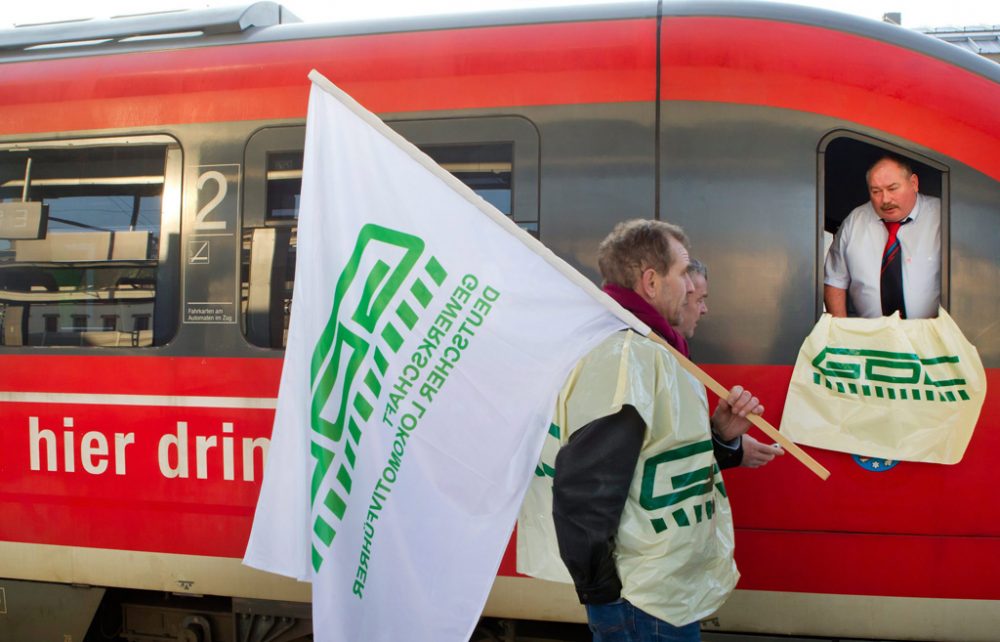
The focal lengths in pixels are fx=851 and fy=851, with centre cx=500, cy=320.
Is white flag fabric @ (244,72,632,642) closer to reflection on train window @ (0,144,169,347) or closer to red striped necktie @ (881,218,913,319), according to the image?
red striped necktie @ (881,218,913,319)

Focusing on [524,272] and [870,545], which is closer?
[524,272]

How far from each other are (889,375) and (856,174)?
89cm

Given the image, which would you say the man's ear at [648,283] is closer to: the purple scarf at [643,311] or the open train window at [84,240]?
the purple scarf at [643,311]

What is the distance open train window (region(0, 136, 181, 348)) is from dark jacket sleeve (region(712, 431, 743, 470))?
227 centimetres

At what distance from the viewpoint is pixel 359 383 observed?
2.20 metres

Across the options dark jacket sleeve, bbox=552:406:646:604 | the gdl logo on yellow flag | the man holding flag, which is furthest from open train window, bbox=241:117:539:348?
dark jacket sleeve, bbox=552:406:646:604

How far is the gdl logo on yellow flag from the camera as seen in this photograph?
2922 mm

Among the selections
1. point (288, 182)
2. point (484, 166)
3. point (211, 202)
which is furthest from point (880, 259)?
point (211, 202)

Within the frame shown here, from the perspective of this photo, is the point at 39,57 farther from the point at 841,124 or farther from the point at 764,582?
the point at 764,582

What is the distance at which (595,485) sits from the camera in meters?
1.92

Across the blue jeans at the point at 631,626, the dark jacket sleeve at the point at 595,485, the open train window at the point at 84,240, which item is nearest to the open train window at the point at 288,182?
the open train window at the point at 84,240

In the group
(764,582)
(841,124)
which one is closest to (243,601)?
(764,582)

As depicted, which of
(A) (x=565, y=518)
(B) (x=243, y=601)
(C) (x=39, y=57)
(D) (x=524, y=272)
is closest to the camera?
(A) (x=565, y=518)

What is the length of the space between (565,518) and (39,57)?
334cm
